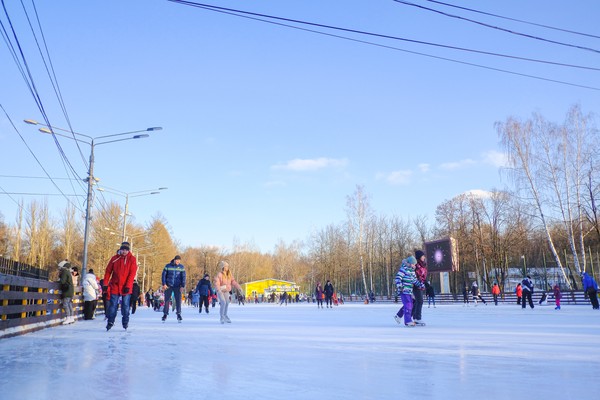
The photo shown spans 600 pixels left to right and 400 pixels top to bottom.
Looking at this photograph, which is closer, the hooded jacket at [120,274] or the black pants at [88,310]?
the hooded jacket at [120,274]

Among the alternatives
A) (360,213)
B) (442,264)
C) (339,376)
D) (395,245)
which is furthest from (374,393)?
(395,245)

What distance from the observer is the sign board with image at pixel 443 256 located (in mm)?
41594

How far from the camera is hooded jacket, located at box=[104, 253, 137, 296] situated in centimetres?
1009

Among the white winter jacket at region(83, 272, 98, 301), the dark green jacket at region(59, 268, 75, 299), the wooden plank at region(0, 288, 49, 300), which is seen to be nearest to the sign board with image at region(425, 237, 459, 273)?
the white winter jacket at region(83, 272, 98, 301)

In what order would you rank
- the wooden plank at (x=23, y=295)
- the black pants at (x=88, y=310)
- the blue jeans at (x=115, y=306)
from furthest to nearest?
1. the black pants at (x=88, y=310)
2. the blue jeans at (x=115, y=306)
3. the wooden plank at (x=23, y=295)

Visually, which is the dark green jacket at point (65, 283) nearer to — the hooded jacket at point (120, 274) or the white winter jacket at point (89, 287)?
the white winter jacket at point (89, 287)

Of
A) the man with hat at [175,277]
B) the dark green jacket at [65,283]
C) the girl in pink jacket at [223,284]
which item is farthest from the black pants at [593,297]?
the dark green jacket at [65,283]

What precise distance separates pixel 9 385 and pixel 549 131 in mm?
35878

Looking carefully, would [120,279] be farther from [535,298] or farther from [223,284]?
[535,298]

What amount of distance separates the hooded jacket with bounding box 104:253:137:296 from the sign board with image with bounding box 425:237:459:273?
35.4 metres

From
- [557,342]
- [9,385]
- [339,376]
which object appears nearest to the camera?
[9,385]

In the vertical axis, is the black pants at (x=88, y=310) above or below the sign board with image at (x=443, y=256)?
below

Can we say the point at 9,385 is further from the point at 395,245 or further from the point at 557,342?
the point at 395,245

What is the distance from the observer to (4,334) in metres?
8.07
